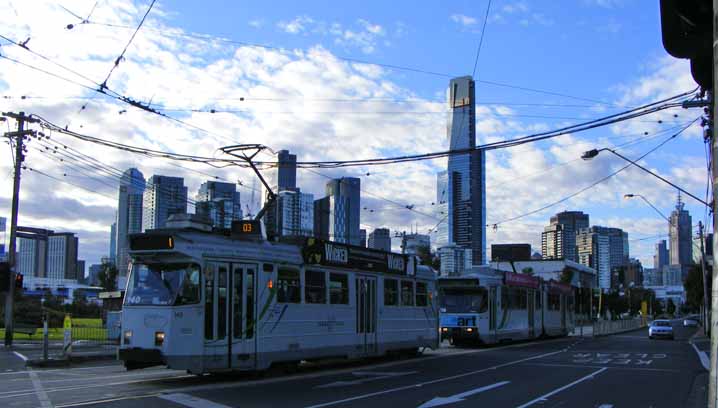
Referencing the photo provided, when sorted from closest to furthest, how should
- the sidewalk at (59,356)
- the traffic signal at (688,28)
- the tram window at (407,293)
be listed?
the traffic signal at (688,28) → the sidewalk at (59,356) → the tram window at (407,293)

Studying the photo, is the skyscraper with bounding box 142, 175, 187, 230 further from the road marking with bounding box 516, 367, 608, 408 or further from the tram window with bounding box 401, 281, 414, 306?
the road marking with bounding box 516, 367, 608, 408

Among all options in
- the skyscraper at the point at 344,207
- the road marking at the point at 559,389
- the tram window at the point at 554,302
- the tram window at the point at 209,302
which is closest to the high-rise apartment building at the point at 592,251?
the tram window at the point at 554,302

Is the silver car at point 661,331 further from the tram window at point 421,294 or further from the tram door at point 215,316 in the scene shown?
the tram door at point 215,316

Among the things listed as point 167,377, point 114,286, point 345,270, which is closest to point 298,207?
point 345,270

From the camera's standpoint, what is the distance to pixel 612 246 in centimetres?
12344

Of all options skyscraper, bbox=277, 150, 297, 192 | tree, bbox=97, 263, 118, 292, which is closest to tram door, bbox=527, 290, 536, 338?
skyscraper, bbox=277, 150, 297, 192

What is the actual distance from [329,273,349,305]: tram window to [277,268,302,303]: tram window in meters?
1.48

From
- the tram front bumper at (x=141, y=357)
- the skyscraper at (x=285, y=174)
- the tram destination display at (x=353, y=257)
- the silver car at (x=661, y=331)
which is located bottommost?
the silver car at (x=661, y=331)

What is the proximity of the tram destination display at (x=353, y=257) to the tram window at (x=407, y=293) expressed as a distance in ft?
1.22

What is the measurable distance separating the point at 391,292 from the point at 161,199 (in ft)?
42.5

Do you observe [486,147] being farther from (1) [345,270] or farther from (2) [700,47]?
(2) [700,47]

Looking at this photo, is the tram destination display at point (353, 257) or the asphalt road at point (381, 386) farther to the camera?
the tram destination display at point (353, 257)

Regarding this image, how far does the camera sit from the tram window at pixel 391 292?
21859mm

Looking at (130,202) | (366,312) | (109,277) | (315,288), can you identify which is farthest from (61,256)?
(315,288)
